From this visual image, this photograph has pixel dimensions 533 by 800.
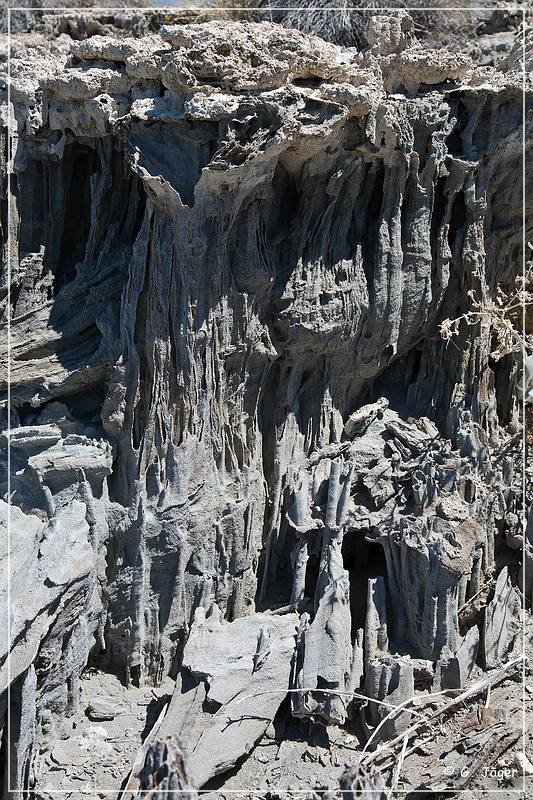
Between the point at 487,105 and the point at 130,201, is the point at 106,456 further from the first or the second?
the point at 487,105

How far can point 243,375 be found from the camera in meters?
6.06

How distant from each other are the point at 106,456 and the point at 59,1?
19.8 ft

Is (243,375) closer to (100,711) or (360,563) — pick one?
(360,563)

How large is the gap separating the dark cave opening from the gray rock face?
2 centimetres

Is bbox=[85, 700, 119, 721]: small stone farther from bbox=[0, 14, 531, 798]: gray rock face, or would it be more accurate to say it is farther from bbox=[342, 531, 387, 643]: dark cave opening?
bbox=[342, 531, 387, 643]: dark cave opening

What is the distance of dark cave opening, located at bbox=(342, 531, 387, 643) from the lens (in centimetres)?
634

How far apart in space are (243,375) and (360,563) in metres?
1.79

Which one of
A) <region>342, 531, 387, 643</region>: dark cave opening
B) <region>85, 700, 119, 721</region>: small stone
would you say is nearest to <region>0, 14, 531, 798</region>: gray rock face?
<region>342, 531, 387, 643</region>: dark cave opening

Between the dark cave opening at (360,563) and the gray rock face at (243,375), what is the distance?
2 cm

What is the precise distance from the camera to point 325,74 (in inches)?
225

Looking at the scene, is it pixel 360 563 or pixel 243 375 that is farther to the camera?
pixel 360 563

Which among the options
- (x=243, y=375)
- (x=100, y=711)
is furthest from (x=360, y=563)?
(x=100, y=711)

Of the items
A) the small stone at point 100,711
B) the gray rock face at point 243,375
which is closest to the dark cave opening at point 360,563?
the gray rock face at point 243,375

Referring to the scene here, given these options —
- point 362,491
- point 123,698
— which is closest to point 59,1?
point 362,491
